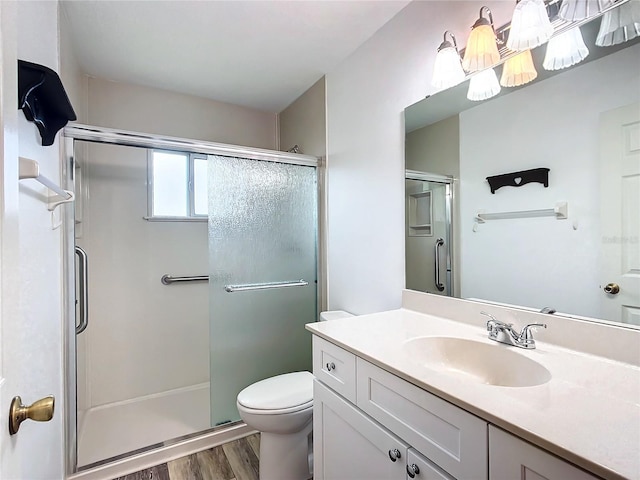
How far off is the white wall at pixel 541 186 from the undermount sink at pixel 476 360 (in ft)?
0.81

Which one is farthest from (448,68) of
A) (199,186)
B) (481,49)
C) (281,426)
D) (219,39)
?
(199,186)

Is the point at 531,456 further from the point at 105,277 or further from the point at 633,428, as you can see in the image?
the point at 105,277

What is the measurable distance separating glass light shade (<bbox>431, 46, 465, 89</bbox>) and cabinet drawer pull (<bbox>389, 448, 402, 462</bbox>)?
1.38 meters

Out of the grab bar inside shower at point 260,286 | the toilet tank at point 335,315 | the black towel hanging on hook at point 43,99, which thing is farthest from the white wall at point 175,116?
the toilet tank at point 335,315

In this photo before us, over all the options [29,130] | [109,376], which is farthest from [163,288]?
[29,130]

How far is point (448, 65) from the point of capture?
51.8 inches

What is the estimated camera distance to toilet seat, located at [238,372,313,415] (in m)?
1.50

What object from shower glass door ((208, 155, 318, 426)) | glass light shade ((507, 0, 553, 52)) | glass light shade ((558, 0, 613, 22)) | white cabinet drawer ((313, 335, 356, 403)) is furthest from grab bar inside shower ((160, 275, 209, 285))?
glass light shade ((558, 0, 613, 22))

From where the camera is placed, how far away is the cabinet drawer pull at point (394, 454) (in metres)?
0.86

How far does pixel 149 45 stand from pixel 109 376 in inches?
88.6

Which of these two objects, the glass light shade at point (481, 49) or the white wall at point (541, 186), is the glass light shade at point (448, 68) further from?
the white wall at point (541, 186)

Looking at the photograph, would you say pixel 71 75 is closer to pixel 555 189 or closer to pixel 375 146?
pixel 375 146

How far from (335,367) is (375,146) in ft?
3.97

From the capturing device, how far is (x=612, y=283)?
3.05 feet
